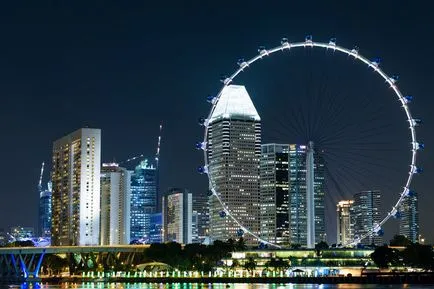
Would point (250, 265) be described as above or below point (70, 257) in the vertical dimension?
below

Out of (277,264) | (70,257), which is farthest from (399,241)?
(70,257)

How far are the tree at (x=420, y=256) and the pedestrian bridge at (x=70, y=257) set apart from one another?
4630 cm

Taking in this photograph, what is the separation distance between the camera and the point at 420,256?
123 meters

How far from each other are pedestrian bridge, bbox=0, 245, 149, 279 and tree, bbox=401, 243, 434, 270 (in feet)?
152

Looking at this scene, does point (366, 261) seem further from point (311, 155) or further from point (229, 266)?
point (311, 155)

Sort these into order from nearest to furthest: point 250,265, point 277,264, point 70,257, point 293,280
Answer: point 293,280
point 277,264
point 250,265
point 70,257

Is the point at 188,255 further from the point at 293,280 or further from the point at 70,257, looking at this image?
the point at 70,257

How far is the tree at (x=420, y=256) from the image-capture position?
12281 cm

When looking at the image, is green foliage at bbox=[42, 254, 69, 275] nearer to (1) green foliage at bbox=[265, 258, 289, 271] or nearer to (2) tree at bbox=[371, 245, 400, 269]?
(1) green foliage at bbox=[265, 258, 289, 271]

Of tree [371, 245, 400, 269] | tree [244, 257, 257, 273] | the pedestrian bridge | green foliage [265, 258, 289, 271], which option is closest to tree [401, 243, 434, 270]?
tree [371, 245, 400, 269]

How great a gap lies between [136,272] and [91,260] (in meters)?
19.8

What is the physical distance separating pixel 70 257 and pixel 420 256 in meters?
70.8

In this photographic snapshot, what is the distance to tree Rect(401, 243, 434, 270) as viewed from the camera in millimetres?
122812

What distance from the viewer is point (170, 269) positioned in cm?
14062
